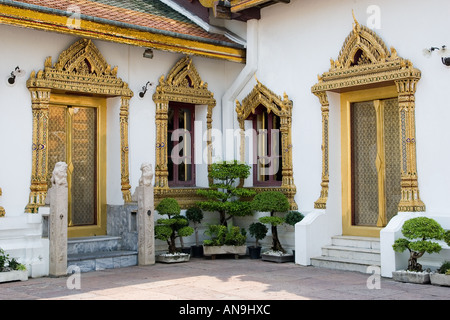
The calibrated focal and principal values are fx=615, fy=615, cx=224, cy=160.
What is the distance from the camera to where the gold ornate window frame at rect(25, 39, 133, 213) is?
9.16 m

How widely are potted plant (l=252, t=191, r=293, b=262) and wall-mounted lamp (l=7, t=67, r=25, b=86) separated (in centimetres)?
425

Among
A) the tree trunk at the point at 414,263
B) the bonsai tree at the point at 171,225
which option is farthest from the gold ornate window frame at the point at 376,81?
the bonsai tree at the point at 171,225

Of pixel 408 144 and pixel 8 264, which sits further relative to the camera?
pixel 408 144

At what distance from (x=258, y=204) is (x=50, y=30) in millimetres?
4278

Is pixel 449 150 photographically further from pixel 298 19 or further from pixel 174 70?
pixel 174 70

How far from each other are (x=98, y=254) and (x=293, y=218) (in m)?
3.18

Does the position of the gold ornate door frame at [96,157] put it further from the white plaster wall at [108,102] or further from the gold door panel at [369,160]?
the gold door panel at [369,160]

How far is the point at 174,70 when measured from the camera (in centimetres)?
1092

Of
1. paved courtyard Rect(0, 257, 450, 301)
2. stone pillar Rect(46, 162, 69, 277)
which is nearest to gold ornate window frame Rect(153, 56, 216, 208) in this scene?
paved courtyard Rect(0, 257, 450, 301)

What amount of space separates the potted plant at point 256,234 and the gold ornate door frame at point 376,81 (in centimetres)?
108

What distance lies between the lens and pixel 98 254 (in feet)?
31.2

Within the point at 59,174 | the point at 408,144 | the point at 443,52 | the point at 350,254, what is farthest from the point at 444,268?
the point at 59,174

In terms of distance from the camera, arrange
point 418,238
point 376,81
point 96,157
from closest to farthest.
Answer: point 418,238, point 376,81, point 96,157

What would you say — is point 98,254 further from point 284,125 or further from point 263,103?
point 263,103
